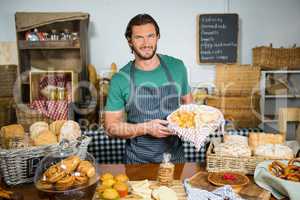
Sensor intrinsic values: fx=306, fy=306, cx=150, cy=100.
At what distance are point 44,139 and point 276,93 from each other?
12.7 ft

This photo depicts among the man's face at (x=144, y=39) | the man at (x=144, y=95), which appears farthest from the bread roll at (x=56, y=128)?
the man's face at (x=144, y=39)

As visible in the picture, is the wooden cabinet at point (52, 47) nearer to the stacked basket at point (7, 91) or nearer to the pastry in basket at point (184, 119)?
the stacked basket at point (7, 91)

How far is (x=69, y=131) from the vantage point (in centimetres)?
159

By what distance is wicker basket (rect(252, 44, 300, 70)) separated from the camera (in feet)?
14.4

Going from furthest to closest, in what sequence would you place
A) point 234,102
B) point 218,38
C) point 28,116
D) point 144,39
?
point 218,38 < point 234,102 < point 28,116 < point 144,39

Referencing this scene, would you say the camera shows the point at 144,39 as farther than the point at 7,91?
No

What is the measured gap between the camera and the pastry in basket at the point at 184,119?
5.65 ft

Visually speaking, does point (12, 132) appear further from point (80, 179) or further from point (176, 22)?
point (176, 22)

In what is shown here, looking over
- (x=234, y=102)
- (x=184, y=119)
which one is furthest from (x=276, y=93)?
(x=184, y=119)

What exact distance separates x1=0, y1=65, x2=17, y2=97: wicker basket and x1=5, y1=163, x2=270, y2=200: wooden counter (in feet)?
10.7

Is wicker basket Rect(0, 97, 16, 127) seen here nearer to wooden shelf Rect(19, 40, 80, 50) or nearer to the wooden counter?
wooden shelf Rect(19, 40, 80, 50)

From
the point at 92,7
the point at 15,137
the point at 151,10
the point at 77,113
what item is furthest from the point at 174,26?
the point at 15,137

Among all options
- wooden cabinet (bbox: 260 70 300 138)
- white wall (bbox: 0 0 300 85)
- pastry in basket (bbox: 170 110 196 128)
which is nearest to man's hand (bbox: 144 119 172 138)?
pastry in basket (bbox: 170 110 196 128)

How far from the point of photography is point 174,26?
190 inches
